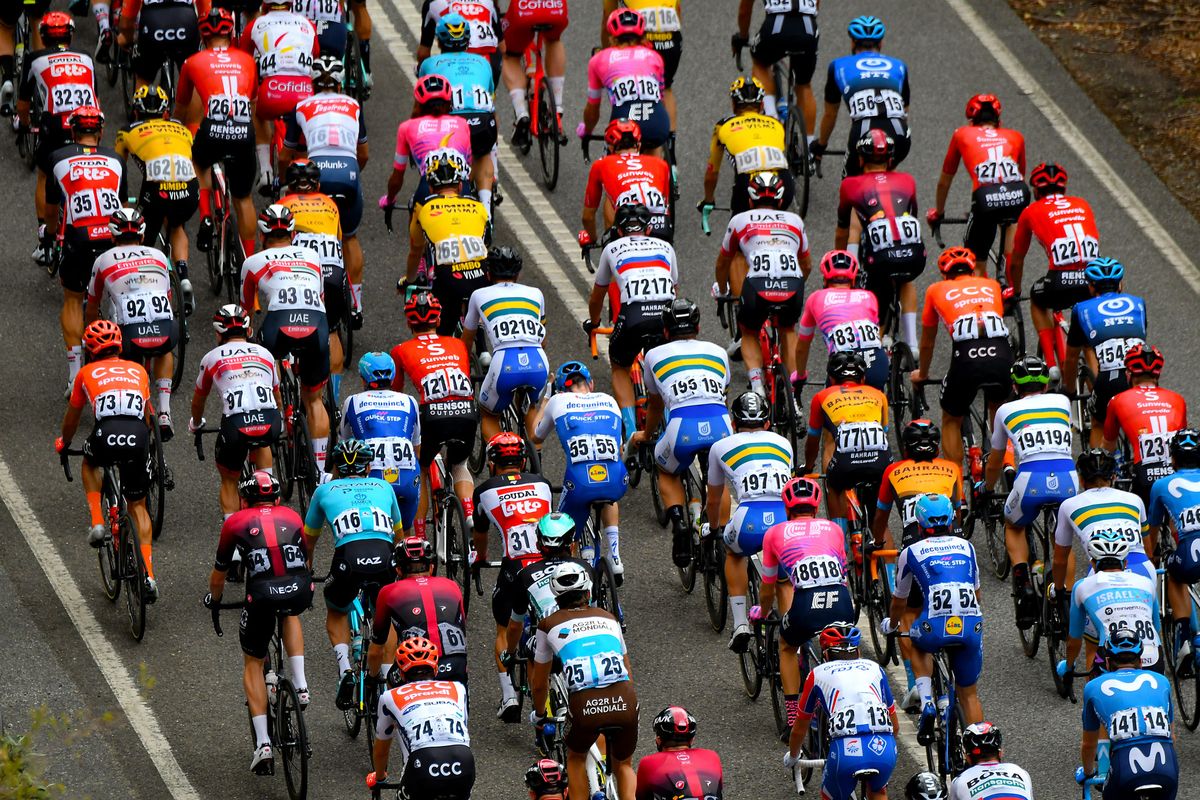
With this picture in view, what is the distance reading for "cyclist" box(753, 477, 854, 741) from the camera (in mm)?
20656

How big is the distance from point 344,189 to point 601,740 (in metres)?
7.31

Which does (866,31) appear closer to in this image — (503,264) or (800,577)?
(503,264)

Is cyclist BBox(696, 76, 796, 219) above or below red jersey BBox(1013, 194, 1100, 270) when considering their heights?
above

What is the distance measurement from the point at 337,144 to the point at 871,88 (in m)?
5.25

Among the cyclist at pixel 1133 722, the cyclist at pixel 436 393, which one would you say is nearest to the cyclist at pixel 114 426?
the cyclist at pixel 436 393

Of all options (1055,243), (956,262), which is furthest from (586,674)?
(1055,243)

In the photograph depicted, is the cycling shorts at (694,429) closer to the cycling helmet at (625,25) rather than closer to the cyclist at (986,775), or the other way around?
the cyclist at (986,775)

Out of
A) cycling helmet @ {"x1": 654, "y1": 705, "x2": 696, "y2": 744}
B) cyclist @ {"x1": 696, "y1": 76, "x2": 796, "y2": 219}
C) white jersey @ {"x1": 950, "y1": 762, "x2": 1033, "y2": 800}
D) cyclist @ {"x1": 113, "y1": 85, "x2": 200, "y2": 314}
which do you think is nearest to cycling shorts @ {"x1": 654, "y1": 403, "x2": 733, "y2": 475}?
cyclist @ {"x1": 696, "y1": 76, "x2": 796, "y2": 219}

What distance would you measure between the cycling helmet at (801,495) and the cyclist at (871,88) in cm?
614

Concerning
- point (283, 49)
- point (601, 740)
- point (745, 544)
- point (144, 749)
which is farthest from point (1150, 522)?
point (283, 49)

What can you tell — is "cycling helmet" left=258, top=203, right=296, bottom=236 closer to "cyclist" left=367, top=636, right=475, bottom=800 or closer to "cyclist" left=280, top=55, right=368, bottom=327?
"cyclist" left=280, top=55, right=368, bottom=327

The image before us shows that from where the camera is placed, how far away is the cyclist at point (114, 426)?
22.2m

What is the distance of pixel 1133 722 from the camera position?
63.5 feet

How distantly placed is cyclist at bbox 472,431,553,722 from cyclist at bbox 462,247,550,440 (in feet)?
5.92
